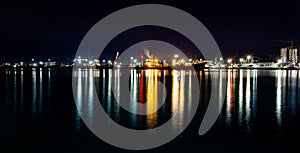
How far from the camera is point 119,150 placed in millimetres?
9016

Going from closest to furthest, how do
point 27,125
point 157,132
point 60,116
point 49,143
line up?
point 49,143
point 157,132
point 27,125
point 60,116

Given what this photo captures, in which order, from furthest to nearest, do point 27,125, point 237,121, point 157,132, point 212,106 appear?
point 212,106 → point 237,121 → point 27,125 → point 157,132

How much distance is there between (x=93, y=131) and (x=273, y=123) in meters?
6.32

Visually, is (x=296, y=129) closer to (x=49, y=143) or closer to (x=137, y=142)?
(x=137, y=142)

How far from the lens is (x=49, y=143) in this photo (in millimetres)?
9625

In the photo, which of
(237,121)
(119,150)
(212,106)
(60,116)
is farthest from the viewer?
(212,106)

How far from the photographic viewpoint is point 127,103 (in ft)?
58.9

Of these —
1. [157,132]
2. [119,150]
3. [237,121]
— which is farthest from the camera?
[237,121]

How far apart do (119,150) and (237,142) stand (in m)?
3.23

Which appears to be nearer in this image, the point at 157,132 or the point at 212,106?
the point at 157,132

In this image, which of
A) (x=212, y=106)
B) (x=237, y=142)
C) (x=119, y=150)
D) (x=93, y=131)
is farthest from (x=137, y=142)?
(x=212, y=106)

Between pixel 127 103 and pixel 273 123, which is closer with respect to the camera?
pixel 273 123

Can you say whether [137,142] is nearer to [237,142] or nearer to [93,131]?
[93,131]

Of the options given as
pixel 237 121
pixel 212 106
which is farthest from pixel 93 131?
pixel 212 106
